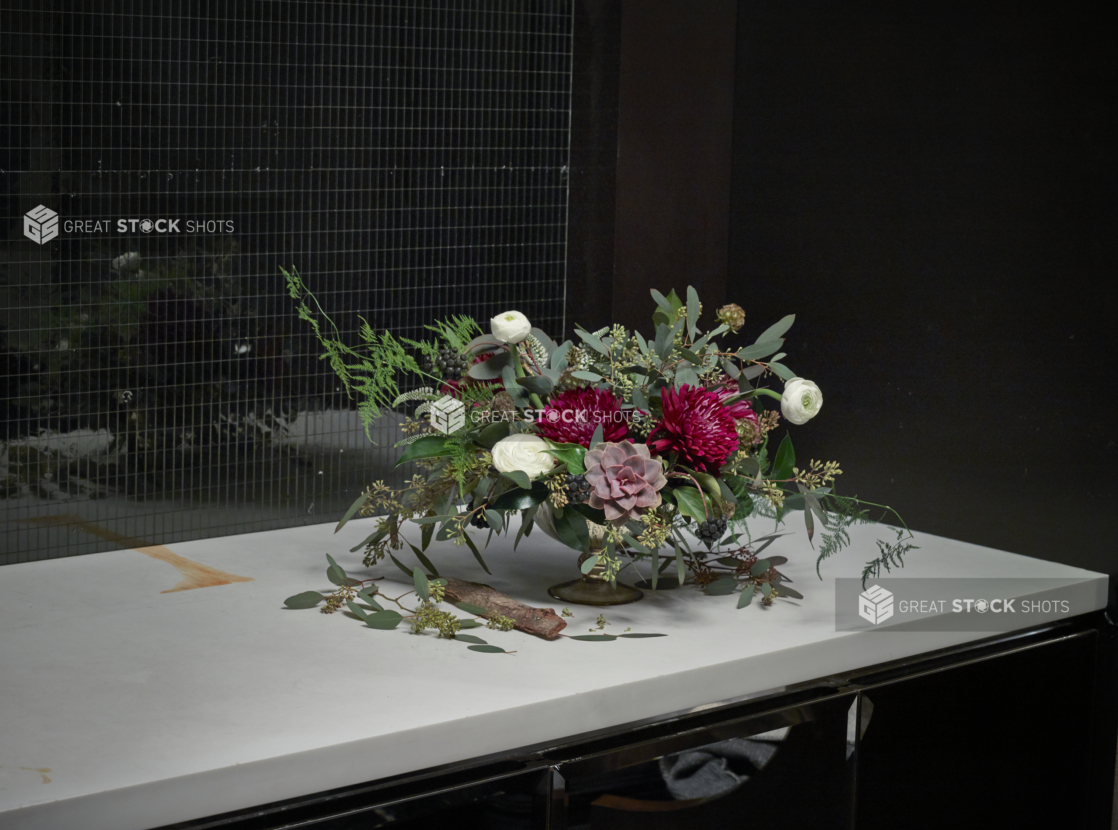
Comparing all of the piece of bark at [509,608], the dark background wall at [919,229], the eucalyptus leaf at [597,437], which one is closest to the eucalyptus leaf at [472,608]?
the piece of bark at [509,608]

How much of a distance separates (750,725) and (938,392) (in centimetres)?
69

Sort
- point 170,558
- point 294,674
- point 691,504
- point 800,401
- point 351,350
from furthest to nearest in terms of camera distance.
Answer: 1. point 351,350
2. point 170,558
3. point 800,401
4. point 691,504
5. point 294,674

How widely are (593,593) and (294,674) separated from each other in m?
0.36

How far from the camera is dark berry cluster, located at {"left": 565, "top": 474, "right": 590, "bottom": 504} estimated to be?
3.84 feet

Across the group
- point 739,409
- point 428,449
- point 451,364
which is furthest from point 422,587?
point 739,409

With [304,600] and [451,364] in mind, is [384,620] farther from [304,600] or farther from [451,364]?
[451,364]

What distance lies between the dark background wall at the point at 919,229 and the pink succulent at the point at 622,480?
2.15 ft

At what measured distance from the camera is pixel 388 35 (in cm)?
162

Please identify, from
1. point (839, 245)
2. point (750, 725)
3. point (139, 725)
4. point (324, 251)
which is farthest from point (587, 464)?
point (839, 245)

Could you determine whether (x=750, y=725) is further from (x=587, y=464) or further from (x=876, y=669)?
(x=587, y=464)

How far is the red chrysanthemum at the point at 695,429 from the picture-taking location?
118 cm

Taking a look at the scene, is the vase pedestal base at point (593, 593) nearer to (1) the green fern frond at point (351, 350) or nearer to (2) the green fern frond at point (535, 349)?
(2) the green fern frond at point (535, 349)

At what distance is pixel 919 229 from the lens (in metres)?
1.65

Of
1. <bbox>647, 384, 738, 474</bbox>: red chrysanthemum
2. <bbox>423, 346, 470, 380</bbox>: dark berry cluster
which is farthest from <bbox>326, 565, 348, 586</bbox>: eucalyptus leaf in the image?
<bbox>647, 384, 738, 474</bbox>: red chrysanthemum
